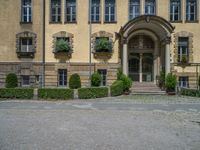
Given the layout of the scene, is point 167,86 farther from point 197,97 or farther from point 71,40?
point 71,40

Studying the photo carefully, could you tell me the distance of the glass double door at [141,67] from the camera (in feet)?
89.2

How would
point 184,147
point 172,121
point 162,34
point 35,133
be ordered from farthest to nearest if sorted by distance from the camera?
point 162,34, point 172,121, point 35,133, point 184,147

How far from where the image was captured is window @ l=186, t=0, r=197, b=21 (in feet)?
86.0

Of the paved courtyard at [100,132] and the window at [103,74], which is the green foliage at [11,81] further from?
the paved courtyard at [100,132]

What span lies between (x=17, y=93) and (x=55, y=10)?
10356 millimetres

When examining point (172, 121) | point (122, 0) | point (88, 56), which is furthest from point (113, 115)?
point (122, 0)

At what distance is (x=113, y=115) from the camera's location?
12.7m

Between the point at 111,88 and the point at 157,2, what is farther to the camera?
the point at 157,2

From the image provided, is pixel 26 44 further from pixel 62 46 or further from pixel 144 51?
pixel 144 51

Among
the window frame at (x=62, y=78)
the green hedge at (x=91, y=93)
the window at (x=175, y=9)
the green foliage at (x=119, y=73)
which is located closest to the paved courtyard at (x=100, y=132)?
the green hedge at (x=91, y=93)

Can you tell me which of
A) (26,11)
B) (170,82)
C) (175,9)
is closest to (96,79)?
(170,82)

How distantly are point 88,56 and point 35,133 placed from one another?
711 inches

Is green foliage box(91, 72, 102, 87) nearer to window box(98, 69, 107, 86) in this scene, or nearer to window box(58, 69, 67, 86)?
window box(98, 69, 107, 86)

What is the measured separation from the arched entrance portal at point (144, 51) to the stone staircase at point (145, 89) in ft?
3.31
